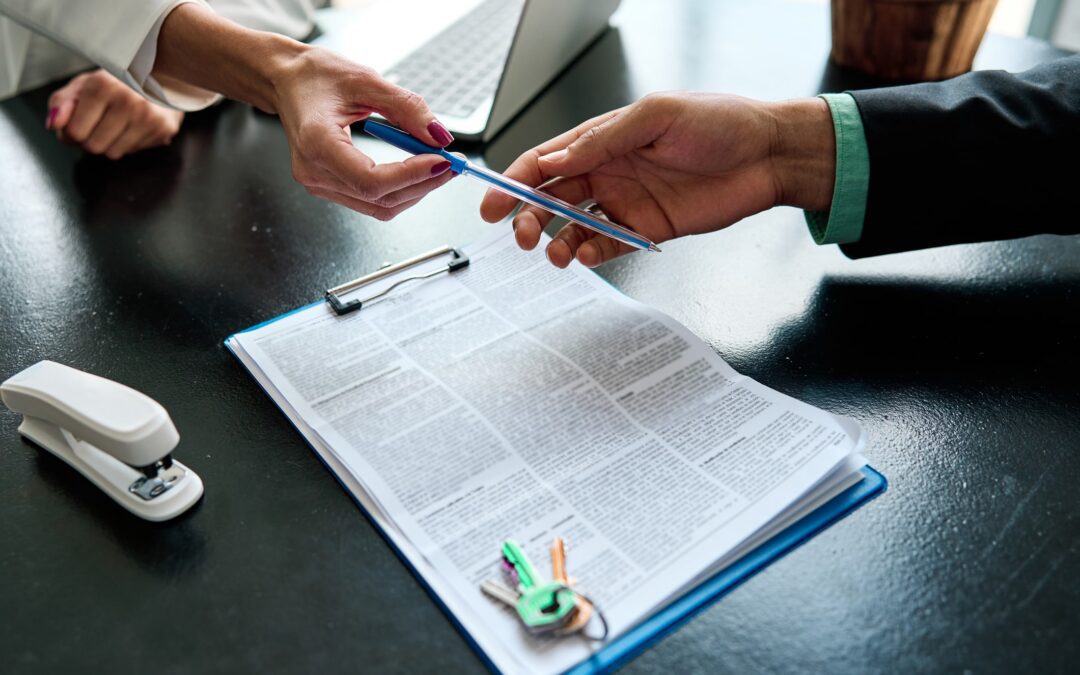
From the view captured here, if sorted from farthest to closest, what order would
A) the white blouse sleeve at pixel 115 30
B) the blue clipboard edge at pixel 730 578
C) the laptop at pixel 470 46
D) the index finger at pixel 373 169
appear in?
the laptop at pixel 470 46 → the white blouse sleeve at pixel 115 30 → the index finger at pixel 373 169 → the blue clipboard edge at pixel 730 578

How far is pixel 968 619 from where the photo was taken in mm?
525

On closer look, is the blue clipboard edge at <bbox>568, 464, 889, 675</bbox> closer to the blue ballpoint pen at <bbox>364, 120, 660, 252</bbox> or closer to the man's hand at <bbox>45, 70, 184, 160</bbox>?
the blue ballpoint pen at <bbox>364, 120, 660, 252</bbox>

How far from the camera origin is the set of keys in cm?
51

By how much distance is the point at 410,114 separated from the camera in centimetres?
79

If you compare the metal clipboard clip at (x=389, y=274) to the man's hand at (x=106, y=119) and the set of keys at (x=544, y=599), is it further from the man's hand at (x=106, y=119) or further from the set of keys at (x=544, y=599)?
the man's hand at (x=106, y=119)

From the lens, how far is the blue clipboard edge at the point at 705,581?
51 cm

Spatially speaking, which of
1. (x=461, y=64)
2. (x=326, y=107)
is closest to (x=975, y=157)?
(x=326, y=107)

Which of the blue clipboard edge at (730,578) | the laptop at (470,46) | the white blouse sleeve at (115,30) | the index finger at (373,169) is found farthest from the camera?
the laptop at (470,46)

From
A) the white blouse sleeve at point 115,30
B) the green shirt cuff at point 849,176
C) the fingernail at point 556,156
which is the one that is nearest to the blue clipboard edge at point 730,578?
the green shirt cuff at point 849,176

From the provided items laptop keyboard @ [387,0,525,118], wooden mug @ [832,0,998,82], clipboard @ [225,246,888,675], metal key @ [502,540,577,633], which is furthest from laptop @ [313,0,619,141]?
metal key @ [502,540,577,633]

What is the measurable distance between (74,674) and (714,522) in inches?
16.3

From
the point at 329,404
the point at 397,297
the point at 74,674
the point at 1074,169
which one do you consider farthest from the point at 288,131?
the point at 1074,169

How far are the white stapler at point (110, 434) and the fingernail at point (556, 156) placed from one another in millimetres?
417

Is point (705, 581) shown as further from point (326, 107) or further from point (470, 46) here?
point (470, 46)
